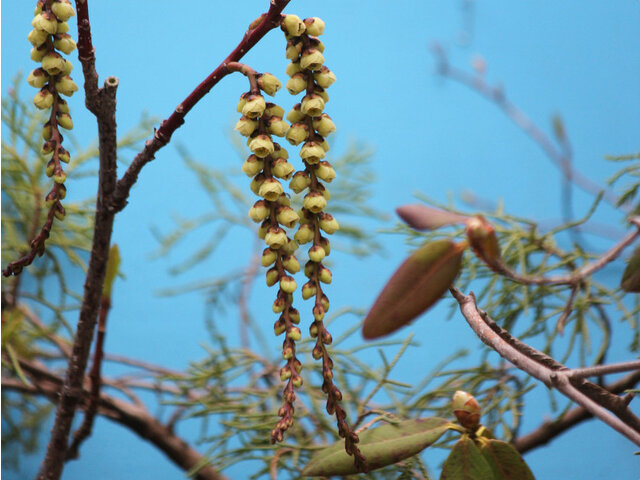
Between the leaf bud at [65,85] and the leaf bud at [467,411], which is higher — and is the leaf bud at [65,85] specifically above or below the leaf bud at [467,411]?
above

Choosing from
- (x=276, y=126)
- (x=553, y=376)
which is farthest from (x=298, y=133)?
(x=553, y=376)

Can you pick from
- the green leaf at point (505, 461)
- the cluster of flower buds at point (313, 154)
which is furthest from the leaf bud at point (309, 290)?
the green leaf at point (505, 461)

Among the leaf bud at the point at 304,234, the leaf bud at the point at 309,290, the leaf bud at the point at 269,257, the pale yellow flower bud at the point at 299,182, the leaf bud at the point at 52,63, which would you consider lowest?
the leaf bud at the point at 309,290

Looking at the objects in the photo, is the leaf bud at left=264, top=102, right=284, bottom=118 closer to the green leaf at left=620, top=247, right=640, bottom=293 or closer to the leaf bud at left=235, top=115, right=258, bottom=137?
the leaf bud at left=235, top=115, right=258, bottom=137

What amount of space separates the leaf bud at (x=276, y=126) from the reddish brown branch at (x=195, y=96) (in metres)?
0.03

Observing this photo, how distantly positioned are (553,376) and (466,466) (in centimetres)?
7

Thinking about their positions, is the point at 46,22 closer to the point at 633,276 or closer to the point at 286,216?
the point at 286,216

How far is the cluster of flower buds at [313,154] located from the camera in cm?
22

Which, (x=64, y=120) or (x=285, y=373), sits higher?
(x=64, y=120)

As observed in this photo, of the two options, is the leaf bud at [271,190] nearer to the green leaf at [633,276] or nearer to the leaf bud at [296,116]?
the leaf bud at [296,116]

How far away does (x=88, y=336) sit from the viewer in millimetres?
347

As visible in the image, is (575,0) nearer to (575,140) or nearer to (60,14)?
(575,140)

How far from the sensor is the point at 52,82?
0.81 feet

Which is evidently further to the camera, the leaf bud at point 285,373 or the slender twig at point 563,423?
the slender twig at point 563,423
